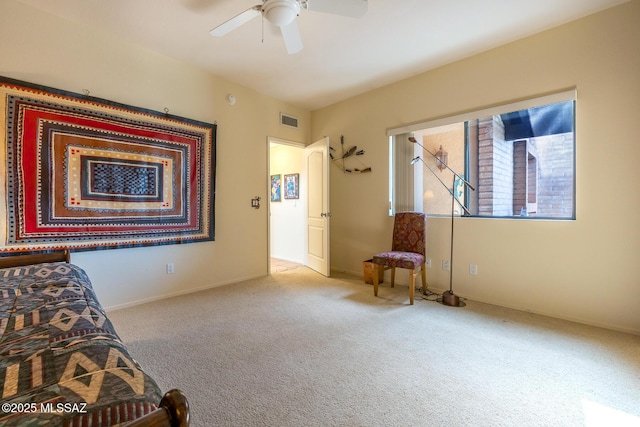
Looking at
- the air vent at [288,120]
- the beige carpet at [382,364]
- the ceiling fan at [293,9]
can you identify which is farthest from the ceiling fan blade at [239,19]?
the beige carpet at [382,364]

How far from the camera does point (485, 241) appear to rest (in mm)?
3104

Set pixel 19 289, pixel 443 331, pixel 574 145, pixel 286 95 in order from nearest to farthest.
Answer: pixel 19 289 → pixel 443 331 → pixel 574 145 → pixel 286 95

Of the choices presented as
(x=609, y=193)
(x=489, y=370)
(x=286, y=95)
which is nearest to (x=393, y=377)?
(x=489, y=370)

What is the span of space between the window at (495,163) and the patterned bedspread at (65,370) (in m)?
3.34

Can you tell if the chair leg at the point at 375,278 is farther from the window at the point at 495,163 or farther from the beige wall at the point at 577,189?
the window at the point at 495,163

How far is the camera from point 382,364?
194 centimetres

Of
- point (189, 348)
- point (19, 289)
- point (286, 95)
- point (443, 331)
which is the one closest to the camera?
point (19, 289)

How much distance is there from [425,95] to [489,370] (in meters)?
2.99

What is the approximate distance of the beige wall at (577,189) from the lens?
2.37 m

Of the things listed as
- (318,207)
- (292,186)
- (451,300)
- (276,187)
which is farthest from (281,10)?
(276,187)

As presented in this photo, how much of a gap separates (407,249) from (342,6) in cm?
256

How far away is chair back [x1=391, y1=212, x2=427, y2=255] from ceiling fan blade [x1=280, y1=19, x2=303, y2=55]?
2209mm

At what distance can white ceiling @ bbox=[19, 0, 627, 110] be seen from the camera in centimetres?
238

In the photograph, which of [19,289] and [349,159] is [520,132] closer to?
[349,159]
